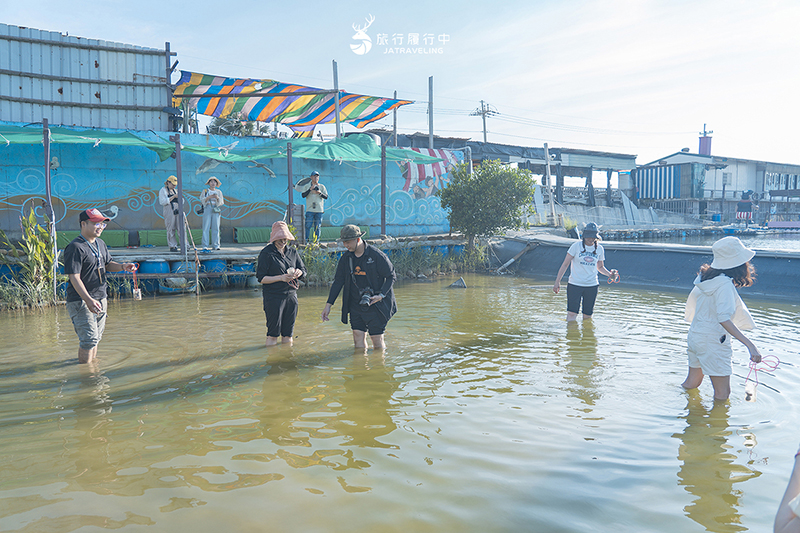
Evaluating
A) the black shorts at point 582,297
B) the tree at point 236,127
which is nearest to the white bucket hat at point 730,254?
the black shorts at point 582,297

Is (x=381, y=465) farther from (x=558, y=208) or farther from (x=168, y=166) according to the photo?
(x=558, y=208)

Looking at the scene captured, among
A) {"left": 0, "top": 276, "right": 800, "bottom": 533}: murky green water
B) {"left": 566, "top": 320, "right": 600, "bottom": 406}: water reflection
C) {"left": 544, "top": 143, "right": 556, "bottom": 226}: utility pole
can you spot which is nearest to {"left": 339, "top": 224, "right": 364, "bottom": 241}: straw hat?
{"left": 0, "top": 276, "right": 800, "bottom": 533}: murky green water

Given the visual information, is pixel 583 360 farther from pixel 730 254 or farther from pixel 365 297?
pixel 365 297

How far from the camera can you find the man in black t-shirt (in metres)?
5.59

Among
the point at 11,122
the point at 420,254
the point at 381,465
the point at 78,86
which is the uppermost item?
the point at 78,86

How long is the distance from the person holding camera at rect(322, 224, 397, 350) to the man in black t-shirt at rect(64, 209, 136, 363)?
8.51 ft

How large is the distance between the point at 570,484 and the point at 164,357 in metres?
5.24

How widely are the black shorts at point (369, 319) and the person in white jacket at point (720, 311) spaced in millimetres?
3471

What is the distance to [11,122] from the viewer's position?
14156 mm

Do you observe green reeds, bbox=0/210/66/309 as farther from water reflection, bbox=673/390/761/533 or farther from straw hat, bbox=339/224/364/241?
water reflection, bbox=673/390/761/533

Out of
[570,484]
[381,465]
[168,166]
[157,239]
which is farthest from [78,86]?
[570,484]

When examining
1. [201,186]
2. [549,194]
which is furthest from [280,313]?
[549,194]

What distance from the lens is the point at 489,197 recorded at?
1591 cm

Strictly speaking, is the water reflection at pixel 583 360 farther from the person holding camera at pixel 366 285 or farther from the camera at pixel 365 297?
the camera at pixel 365 297
